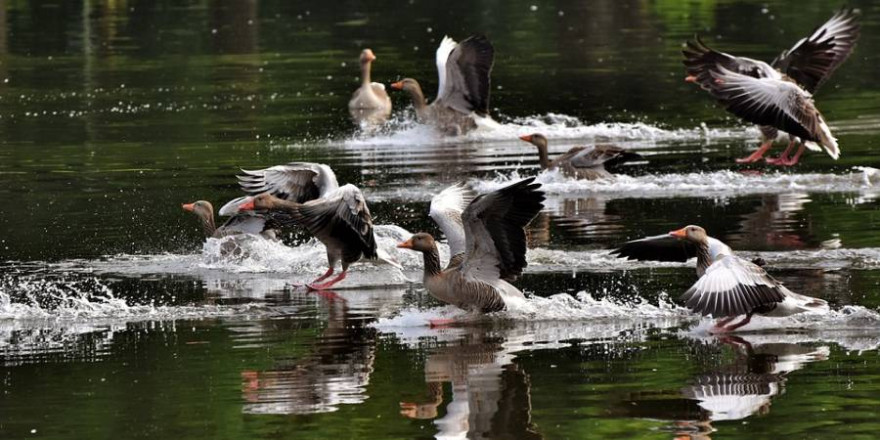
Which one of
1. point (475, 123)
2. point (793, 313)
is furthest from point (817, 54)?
point (793, 313)

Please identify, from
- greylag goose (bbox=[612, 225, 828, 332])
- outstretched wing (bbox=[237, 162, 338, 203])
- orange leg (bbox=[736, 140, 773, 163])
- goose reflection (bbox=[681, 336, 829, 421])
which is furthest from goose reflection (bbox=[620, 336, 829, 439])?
orange leg (bbox=[736, 140, 773, 163])

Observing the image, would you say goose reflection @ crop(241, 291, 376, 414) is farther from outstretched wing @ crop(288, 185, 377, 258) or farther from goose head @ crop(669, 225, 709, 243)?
goose head @ crop(669, 225, 709, 243)

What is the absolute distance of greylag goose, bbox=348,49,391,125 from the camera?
28328mm

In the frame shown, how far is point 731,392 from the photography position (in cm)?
1034

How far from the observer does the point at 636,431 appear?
9.37 meters

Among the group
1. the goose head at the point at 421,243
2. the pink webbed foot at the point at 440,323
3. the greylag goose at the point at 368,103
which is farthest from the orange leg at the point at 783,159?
the pink webbed foot at the point at 440,323

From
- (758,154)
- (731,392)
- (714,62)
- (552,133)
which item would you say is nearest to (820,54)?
(758,154)

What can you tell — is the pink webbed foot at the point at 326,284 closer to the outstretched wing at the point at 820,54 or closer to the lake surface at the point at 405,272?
the lake surface at the point at 405,272

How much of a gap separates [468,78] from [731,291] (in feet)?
49.0

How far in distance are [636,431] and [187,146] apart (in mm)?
15980

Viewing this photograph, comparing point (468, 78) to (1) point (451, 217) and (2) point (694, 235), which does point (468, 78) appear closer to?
(1) point (451, 217)

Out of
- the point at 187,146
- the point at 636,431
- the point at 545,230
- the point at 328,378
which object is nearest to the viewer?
the point at 636,431

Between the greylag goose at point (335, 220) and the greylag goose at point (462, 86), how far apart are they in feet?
36.0

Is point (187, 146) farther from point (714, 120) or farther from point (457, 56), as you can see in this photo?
point (714, 120)
